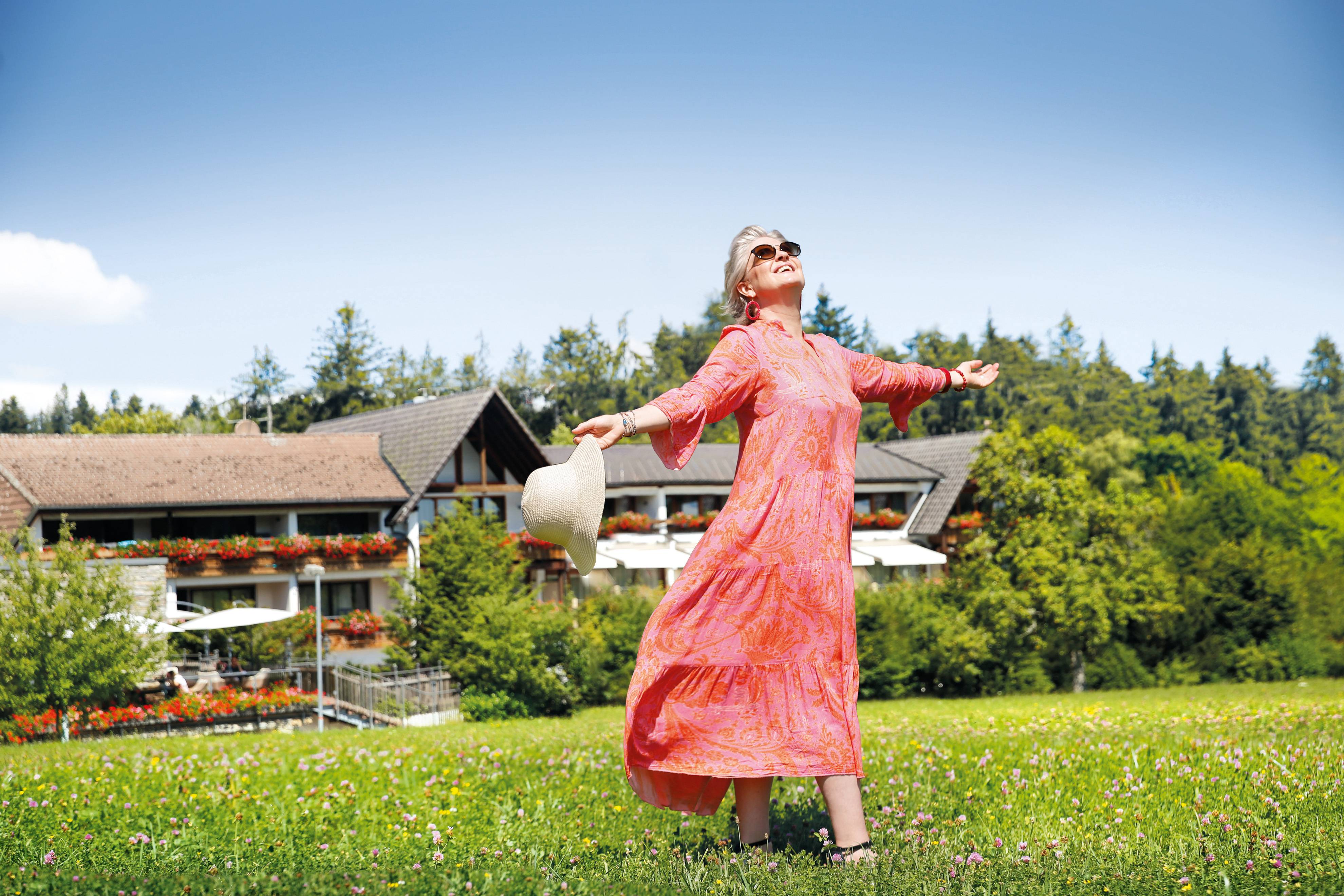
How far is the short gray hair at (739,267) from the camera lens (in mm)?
5617

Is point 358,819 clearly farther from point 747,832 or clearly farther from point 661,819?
point 747,832

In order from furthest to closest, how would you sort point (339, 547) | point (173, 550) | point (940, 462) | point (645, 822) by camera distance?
point (940, 462)
point (339, 547)
point (173, 550)
point (645, 822)

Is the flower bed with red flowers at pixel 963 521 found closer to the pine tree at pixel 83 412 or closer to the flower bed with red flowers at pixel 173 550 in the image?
the flower bed with red flowers at pixel 173 550

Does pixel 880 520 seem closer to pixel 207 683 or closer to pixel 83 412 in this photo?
pixel 207 683

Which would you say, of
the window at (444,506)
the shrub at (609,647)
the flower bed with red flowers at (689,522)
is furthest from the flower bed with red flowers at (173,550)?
the flower bed with red flowers at (689,522)

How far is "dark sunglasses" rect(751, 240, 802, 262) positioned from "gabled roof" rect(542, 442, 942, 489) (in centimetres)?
3050

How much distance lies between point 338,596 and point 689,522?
36.5ft

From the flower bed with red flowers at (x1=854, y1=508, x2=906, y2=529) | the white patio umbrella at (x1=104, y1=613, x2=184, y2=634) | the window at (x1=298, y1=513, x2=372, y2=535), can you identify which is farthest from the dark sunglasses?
the flower bed with red flowers at (x1=854, y1=508, x2=906, y2=529)

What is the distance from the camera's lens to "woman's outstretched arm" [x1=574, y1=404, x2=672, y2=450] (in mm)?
4648

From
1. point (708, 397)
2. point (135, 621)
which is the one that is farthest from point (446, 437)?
point (708, 397)

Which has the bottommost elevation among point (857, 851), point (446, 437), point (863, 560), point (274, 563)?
point (863, 560)

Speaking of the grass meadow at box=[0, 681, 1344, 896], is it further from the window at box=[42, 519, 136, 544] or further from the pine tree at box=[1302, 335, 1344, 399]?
the pine tree at box=[1302, 335, 1344, 399]

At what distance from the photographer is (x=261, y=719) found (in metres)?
21.9

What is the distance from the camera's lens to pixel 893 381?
5.78 metres
